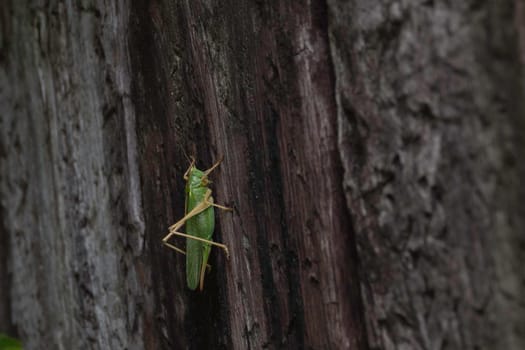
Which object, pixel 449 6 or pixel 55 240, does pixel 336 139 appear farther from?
pixel 55 240

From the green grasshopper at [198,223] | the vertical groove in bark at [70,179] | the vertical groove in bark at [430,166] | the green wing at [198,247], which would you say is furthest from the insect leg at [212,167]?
the vertical groove in bark at [430,166]

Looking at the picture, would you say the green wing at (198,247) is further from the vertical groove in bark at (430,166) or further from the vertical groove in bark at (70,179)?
the vertical groove in bark at (430,166)

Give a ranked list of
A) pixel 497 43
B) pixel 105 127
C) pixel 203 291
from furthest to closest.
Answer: pixel 105 127 < pixel 203 291 < pixel 497 43

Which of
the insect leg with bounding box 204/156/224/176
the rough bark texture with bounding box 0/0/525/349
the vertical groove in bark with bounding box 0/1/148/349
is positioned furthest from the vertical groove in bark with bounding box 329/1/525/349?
the vertical groove in bark with bounding box 0/1/148/349

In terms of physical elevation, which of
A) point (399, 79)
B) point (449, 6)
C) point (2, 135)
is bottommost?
point (399, 79)

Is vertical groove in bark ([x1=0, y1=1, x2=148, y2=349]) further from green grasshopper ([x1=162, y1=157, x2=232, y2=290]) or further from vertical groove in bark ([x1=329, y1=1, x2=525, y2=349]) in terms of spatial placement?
vertical groove in bark ([x1=329, y1=1, x2=525, y2=349])

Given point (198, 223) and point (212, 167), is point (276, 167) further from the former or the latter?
point (198, 223)

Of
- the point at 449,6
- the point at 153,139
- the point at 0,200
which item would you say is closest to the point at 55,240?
the point at 0,200
